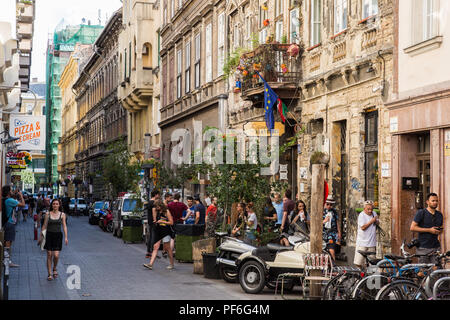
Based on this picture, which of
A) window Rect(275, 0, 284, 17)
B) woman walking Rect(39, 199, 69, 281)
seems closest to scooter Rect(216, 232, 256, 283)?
woman walking Rect(39, 199, 69, 281)

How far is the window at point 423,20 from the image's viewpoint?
16.3m

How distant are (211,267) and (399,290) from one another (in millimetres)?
7193

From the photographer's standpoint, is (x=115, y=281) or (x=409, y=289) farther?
(x=115, y=281)

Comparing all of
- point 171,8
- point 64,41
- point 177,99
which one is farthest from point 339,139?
point 64,41

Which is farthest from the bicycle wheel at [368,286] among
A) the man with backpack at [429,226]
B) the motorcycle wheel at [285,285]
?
the motorcycle wheel at [285,285]

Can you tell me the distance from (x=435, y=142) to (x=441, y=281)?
5821 mm

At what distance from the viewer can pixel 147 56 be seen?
48750 mm

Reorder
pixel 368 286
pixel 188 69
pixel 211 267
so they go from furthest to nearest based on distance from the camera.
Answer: pixel 188 69, pixel 211 267, pixel 368 286

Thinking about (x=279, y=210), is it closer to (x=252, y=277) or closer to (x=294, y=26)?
(x=294, y=26)

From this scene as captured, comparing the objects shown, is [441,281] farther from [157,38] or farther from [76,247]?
[157,38]

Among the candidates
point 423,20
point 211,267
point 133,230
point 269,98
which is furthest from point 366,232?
point 133,230

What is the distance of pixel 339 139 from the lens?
68.2 feet

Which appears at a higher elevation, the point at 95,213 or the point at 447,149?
the point at 447,149

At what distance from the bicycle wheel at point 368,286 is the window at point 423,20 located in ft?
21.6
